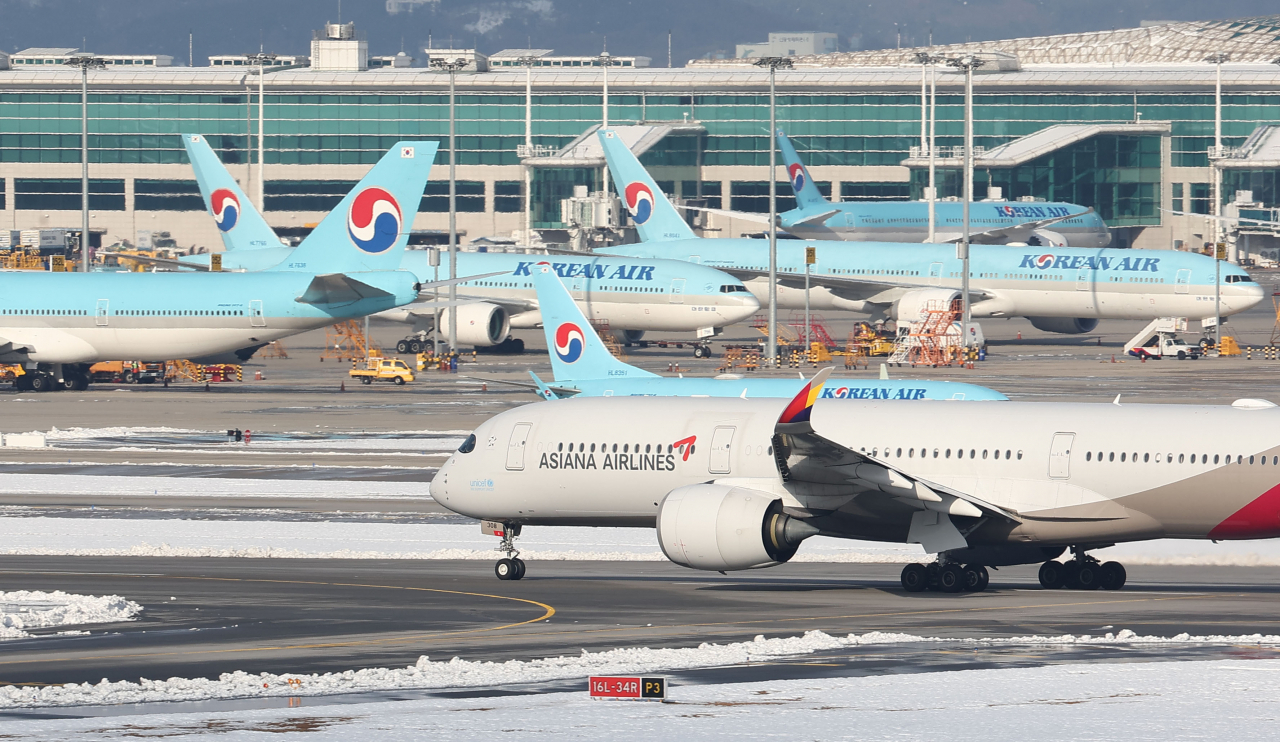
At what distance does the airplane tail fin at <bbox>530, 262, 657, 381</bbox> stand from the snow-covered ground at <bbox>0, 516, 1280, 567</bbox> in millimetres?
4296

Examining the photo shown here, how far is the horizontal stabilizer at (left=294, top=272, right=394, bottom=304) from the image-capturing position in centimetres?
6775

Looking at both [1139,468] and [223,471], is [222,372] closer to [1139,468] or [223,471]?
[223,471]

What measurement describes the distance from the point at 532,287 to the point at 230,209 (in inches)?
630

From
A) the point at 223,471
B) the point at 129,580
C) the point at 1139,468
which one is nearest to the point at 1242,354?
the point at 223,471

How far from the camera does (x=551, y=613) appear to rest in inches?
1153

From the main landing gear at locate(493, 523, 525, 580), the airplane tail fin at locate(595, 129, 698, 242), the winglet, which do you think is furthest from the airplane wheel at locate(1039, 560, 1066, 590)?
the airplane tail fin at locate(595, 129, 698, 242)

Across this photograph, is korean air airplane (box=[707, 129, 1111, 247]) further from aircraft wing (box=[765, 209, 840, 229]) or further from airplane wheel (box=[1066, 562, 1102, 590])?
airplane wheel (box=[1066, 562, 1102, 590])

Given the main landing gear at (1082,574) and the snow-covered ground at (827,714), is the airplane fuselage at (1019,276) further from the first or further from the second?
the snow-covered ground at (827,714)

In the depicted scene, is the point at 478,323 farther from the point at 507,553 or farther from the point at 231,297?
the point at 507,553

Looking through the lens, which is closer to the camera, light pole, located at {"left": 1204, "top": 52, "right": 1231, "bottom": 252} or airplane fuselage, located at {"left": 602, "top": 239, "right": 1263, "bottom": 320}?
airplane fuselage, located at {"left": 602, "top": 239, "right": 1263, "bottom": 320}

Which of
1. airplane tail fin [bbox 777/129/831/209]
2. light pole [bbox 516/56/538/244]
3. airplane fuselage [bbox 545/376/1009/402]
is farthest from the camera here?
light pole [bbox 516/56/538/244]

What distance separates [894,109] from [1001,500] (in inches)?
5315

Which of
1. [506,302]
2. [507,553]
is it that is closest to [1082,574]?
[507,553]

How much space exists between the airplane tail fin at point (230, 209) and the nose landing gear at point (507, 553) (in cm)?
5933
